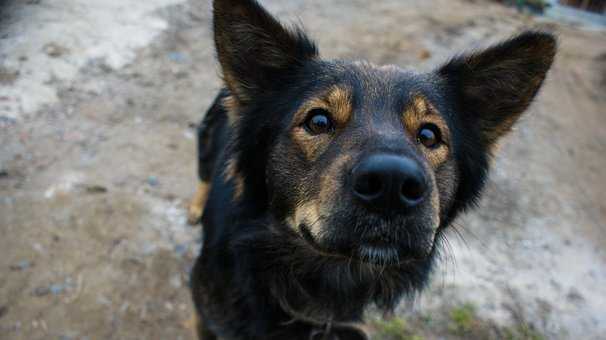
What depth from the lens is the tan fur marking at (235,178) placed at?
8.77 ft

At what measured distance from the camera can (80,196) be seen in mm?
3961

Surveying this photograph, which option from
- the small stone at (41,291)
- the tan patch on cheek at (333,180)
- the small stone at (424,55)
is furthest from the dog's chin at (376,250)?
the small stone at (424,55)

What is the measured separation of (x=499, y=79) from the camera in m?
2.60

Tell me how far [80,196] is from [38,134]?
3.08 feet

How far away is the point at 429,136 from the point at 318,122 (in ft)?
1.90

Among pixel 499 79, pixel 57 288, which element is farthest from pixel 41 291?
pixel 499 79

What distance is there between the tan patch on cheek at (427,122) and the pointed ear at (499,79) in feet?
1.27

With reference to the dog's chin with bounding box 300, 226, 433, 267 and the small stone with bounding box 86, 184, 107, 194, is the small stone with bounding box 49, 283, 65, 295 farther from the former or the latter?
the dog's chin with bounding box 300, 226, 433, 267

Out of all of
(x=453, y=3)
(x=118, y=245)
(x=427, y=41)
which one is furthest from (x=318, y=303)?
(x=453, y=3)

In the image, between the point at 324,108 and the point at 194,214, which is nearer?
the point at 324,108

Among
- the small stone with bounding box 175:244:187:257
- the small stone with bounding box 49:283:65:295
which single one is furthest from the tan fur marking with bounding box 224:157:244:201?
the small stone with bounding box 49:283:65:295

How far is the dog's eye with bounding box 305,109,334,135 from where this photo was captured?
227cm

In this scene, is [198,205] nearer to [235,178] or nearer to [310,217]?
[235,178]

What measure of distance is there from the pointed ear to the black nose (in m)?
1.11
